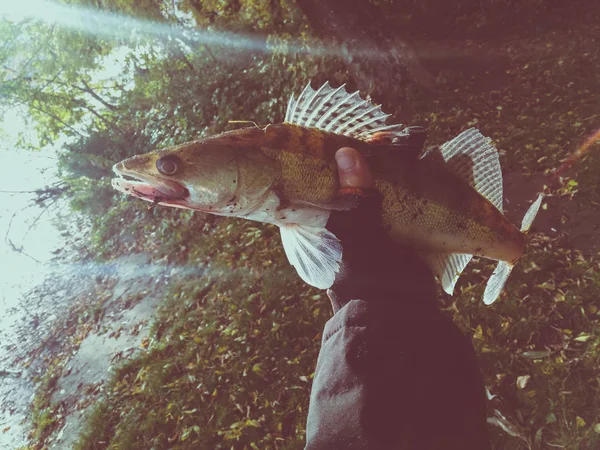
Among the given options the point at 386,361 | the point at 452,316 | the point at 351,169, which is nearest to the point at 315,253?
the point at 351,169

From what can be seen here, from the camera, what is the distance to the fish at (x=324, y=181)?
2.12 metres

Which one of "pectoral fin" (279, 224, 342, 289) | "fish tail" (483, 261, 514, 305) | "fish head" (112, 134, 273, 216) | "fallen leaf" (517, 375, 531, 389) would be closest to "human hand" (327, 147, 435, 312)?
"pectoral fin" (279, 224, 342, 289)

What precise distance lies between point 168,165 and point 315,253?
3.12 feet

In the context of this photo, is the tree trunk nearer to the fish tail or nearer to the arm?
the fish tail

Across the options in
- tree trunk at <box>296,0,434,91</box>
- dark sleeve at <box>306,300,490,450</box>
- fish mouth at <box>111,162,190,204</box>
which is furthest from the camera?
tree trunk at <box>296,0,434,91</box>

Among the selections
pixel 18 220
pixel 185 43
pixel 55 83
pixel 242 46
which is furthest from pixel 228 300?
pixel 18 220

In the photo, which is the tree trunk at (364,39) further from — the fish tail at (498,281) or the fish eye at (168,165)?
the fish eye at (168,165)

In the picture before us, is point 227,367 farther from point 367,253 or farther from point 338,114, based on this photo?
point 338,114

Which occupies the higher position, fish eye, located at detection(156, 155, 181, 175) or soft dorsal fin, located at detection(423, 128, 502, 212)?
soft dorsal fin, located at detection(423, 128, 502, 212)

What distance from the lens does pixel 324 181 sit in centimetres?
222

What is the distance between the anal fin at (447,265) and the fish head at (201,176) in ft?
4.07

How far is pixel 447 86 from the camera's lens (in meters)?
8.49

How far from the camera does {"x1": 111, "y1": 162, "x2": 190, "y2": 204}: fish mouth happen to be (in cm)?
200

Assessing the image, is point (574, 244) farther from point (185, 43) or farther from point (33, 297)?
point (33, 297)
